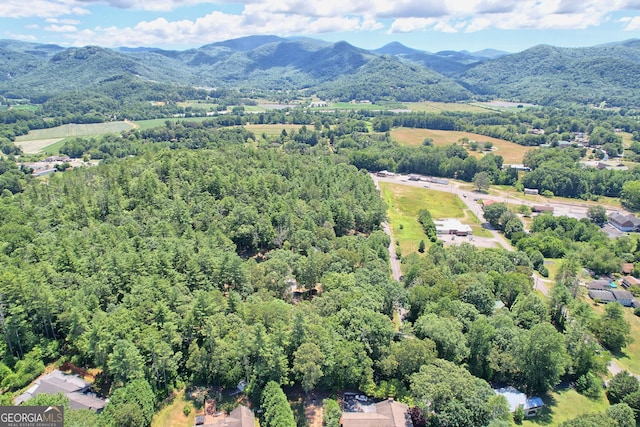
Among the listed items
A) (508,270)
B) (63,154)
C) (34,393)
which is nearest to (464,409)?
(508,270)

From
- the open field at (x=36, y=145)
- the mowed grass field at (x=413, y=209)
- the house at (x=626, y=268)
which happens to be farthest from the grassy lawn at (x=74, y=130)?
the house at (x=626, y=268)

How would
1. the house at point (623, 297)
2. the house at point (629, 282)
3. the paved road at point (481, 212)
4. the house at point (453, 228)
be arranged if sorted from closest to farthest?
1. the house at point (623, 297)
2. the paved road at point (481, 212)
3. the house at point (629, 282)
4. the house at point (453, 228)

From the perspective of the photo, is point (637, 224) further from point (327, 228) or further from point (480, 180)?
point (327, 228)

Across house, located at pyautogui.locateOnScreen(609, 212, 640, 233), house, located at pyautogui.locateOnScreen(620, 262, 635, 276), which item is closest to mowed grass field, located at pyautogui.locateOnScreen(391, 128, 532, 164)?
house, located at pyautogui.locateOnScreen(609, 212, 640, 233)

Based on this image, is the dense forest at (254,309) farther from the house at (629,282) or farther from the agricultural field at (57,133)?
the agricultural field at (57,133)

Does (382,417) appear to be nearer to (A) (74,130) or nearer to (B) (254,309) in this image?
(B) (254,309)

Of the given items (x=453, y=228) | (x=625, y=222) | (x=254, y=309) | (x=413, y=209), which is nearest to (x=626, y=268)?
(x=625, y=222)
